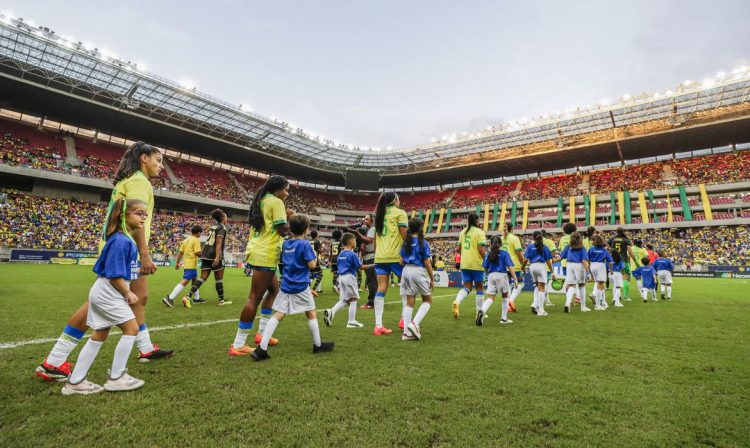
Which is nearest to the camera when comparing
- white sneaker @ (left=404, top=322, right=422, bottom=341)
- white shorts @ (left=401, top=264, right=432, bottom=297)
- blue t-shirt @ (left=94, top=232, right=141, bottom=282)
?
blue t-shirt @ (left=94, top=232, right=141, bottom=282)

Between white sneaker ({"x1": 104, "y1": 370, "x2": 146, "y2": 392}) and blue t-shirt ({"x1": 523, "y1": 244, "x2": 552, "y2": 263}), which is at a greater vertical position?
blue t-shirt ({"x1": 523, "y1": 244, "x2": 552, "y2": 263})

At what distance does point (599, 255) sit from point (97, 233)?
34301mm

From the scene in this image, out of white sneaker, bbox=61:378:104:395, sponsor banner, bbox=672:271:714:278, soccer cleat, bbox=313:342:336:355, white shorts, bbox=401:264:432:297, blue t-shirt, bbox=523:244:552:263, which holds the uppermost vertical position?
sponsor banner, bbox=672:271:714:278

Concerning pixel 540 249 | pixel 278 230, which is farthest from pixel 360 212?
pixel 278 230

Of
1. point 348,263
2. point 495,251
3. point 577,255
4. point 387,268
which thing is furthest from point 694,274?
point 348,263

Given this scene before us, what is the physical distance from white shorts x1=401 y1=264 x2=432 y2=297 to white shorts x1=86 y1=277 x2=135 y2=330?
327 centimetres

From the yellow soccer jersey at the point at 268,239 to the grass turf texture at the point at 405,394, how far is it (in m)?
1.03

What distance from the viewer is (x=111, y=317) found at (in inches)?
106

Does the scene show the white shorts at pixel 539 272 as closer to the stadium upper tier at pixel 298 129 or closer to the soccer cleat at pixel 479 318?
the soccer cleat at pixel 479 318

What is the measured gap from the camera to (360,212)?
52719mm

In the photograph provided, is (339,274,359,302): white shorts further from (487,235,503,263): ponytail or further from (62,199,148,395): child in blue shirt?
(62,199,148,395): child in blue shirt

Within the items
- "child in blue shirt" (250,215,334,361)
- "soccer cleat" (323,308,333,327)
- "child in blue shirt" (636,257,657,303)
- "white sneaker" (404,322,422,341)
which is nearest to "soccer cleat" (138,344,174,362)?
"child in blue shirt" (250,215,334,361)

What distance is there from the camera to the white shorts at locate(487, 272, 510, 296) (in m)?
6.36

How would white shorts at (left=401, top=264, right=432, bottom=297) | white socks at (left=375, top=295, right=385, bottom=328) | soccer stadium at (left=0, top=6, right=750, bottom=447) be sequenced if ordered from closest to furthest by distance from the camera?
soccer stadium at (left=0, top=6, right=750, bottom=447), white shorts at (left=401, top=264, right=432, bottom=297), white socks at (left=375, top=295, right=385, bottom=328)
